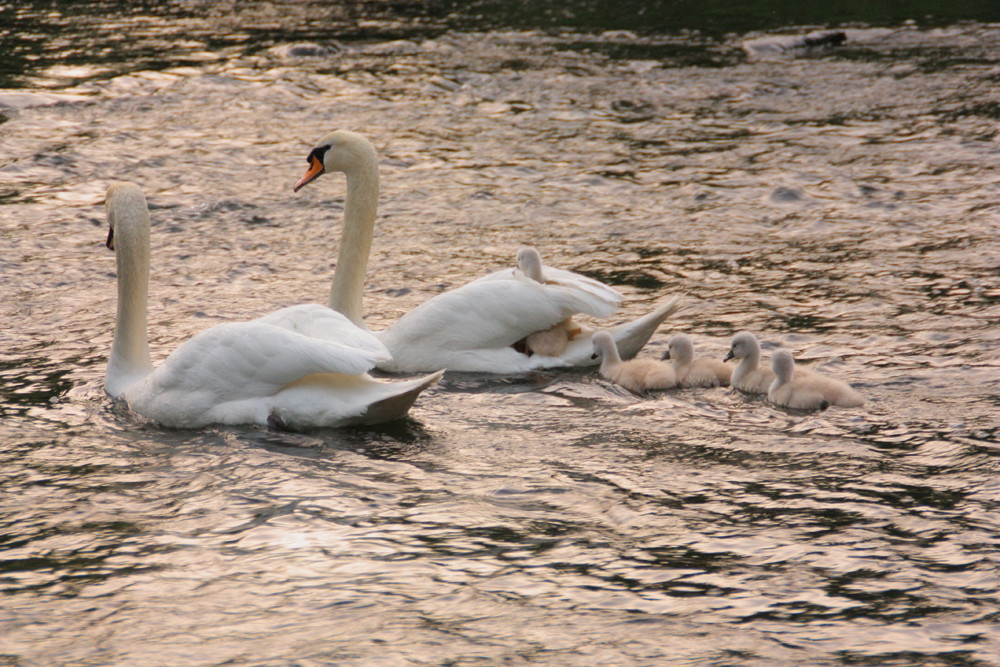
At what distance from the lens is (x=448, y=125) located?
14.7m

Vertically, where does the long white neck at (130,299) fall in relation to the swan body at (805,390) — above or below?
above

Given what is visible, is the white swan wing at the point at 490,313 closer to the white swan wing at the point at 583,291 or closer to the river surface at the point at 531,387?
the white swan wing at the point at 583,291

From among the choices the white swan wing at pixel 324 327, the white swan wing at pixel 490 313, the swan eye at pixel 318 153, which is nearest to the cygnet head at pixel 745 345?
the white swan wing at pixel 490 313

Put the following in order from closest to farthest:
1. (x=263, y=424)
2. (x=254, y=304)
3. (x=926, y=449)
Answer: (x=926, y=449) → (x=263, y=424) → (x=254, y=304)

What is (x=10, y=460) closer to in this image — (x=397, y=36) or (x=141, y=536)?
Answer: (x=141, y=536)

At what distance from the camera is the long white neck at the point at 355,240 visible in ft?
27.7

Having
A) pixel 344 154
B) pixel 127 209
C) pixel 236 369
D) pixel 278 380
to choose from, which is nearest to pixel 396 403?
pixel 278 380

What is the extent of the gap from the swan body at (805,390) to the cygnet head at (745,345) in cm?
32

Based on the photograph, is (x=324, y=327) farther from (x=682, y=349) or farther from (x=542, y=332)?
(x=682, y=349)

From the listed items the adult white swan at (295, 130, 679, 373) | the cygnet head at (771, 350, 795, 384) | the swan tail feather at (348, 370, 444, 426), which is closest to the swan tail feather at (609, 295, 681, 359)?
the adult white swan at (295, 130, 679, 373)

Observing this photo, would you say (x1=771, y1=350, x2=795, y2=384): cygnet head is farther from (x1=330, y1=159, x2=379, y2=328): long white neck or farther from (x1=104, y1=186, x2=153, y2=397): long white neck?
(x1=104, y1=186, x2=153, y2=397): long white neck

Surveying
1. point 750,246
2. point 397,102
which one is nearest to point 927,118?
point 750,246

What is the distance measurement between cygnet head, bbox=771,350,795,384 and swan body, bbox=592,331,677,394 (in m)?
0.63

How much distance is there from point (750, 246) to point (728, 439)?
4.22 meters
